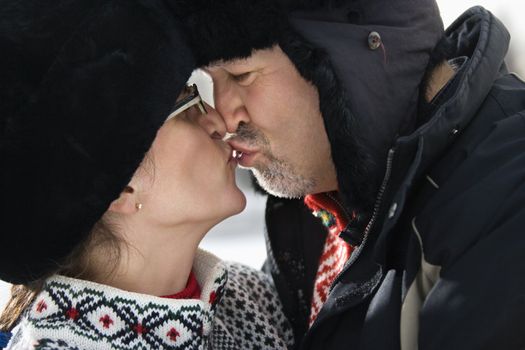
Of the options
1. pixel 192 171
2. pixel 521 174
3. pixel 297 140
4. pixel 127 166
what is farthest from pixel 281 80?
pixel 521 174

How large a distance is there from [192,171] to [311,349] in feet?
1.82

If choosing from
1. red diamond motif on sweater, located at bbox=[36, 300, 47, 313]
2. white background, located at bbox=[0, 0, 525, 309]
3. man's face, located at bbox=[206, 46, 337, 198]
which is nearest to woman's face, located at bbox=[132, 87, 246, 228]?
man's face, located at bbox=[206, 46, 337, 198]

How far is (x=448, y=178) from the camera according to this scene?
189cm

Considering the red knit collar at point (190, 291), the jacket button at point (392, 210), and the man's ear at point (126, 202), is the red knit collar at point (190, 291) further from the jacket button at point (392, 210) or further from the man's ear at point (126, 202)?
the jacket button at point (392, 210)

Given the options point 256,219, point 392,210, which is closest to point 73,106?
point 392,210

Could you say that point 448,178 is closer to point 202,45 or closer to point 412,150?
point 412,150

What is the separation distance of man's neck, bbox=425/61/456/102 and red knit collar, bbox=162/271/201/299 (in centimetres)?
81

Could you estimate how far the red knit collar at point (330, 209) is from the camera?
2.35 metres

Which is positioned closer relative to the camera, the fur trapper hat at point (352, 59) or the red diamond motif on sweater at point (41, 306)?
the red diamond motif on sweater at point (41, 306)

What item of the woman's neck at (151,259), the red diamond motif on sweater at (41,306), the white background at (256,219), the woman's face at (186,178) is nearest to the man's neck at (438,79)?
the woman's face at (186,178)

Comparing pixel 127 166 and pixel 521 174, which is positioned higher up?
pixel 127 166

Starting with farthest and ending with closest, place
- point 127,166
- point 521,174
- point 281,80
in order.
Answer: point 281,80, point 127,166, point 521,174

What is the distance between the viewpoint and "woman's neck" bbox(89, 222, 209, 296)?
209cm

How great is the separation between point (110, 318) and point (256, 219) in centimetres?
334
